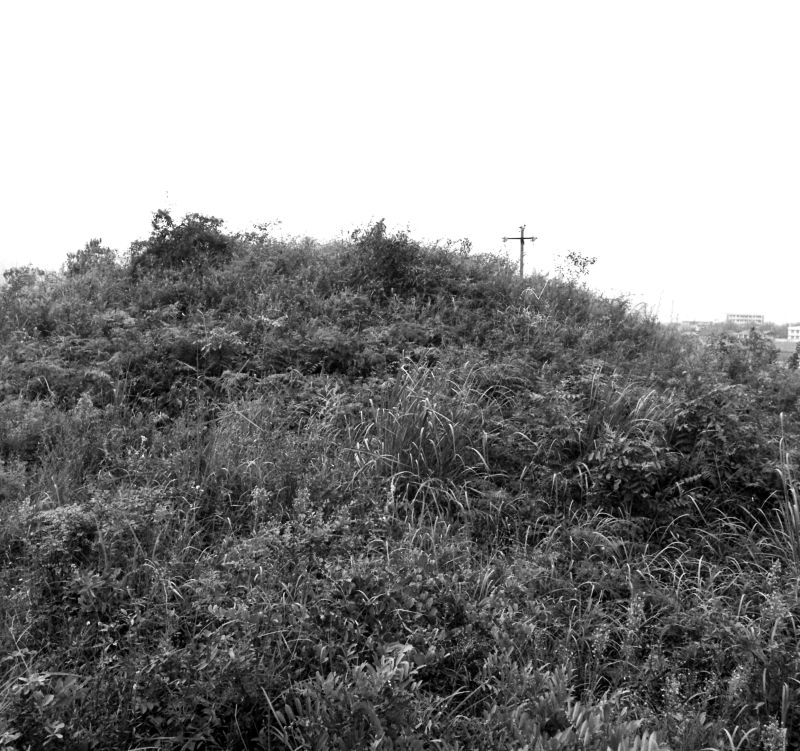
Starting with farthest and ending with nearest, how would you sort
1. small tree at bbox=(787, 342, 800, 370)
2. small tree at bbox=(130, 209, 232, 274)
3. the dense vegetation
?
1. small tree at bbox=(130, 209, 232, 274)
2. small tree at bbox=(787, 342, 800, 370)
3. the dense vegetation

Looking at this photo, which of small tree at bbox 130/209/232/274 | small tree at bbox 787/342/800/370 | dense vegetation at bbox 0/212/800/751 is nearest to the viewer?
dense vegetation at bbox 0/212/800/751

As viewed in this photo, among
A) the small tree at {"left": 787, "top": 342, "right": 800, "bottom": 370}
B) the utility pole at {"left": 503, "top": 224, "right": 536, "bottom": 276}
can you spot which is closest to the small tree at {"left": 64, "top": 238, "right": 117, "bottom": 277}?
the utility pole at {"left": 503, "top": 224, "right": 536, "bottom": 276}

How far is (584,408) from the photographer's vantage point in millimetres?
5770

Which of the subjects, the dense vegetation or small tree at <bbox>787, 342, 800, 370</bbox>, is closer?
the dense vegetation

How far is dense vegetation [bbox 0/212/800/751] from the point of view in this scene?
2404 millimetres

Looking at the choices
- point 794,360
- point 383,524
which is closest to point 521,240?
point 794,360

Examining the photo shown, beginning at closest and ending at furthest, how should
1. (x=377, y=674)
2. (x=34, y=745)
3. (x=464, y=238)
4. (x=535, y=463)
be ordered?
(x=34, y=745), (x=377, y=674), (x=535, y=463), (x=464, y=238)

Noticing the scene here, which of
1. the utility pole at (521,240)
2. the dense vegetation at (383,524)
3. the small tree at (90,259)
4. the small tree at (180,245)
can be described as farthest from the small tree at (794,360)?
the small tree at (90,259)

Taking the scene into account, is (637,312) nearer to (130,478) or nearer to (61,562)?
(130,478)

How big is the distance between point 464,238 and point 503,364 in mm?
5090

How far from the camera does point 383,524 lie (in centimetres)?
388

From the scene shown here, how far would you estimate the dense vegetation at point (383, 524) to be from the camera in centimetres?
240

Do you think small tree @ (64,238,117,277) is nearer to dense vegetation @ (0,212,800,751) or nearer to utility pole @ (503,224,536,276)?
dense vegetation @ (0,212,800,751)

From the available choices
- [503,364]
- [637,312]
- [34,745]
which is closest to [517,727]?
[34,745]
